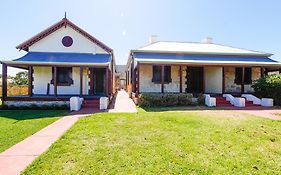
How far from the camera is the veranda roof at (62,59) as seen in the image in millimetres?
16141

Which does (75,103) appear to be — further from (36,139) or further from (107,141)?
(107,141)

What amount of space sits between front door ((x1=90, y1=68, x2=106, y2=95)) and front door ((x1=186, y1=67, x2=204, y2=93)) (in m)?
7.74

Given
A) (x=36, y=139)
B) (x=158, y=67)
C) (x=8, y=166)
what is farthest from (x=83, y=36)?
(x=8, y=166)

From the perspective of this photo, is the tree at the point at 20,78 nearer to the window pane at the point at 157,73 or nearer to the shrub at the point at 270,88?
the window pane at the point at 157,73

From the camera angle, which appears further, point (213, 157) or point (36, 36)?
point (36, 36)

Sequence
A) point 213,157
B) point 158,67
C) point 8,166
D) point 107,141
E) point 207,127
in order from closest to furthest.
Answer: point 8,166, point 213,157, point 107,141, point 207,127, point 158,67

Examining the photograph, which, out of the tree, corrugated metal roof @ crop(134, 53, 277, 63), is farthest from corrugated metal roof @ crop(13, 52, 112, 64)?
the tree

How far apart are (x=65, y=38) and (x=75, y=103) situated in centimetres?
716

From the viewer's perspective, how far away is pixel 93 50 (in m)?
19.0

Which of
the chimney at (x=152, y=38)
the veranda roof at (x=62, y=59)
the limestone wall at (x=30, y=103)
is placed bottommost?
the limestone wall at (x=30, y=103)

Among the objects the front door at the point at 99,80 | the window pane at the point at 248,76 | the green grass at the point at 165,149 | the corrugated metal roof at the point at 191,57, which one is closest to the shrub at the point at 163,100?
the corrugated metal roof at the point at 191,57

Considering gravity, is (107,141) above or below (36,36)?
below

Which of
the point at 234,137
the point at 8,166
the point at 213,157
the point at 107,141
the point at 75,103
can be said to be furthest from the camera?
the point at 75,103

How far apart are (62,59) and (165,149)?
13461mm
